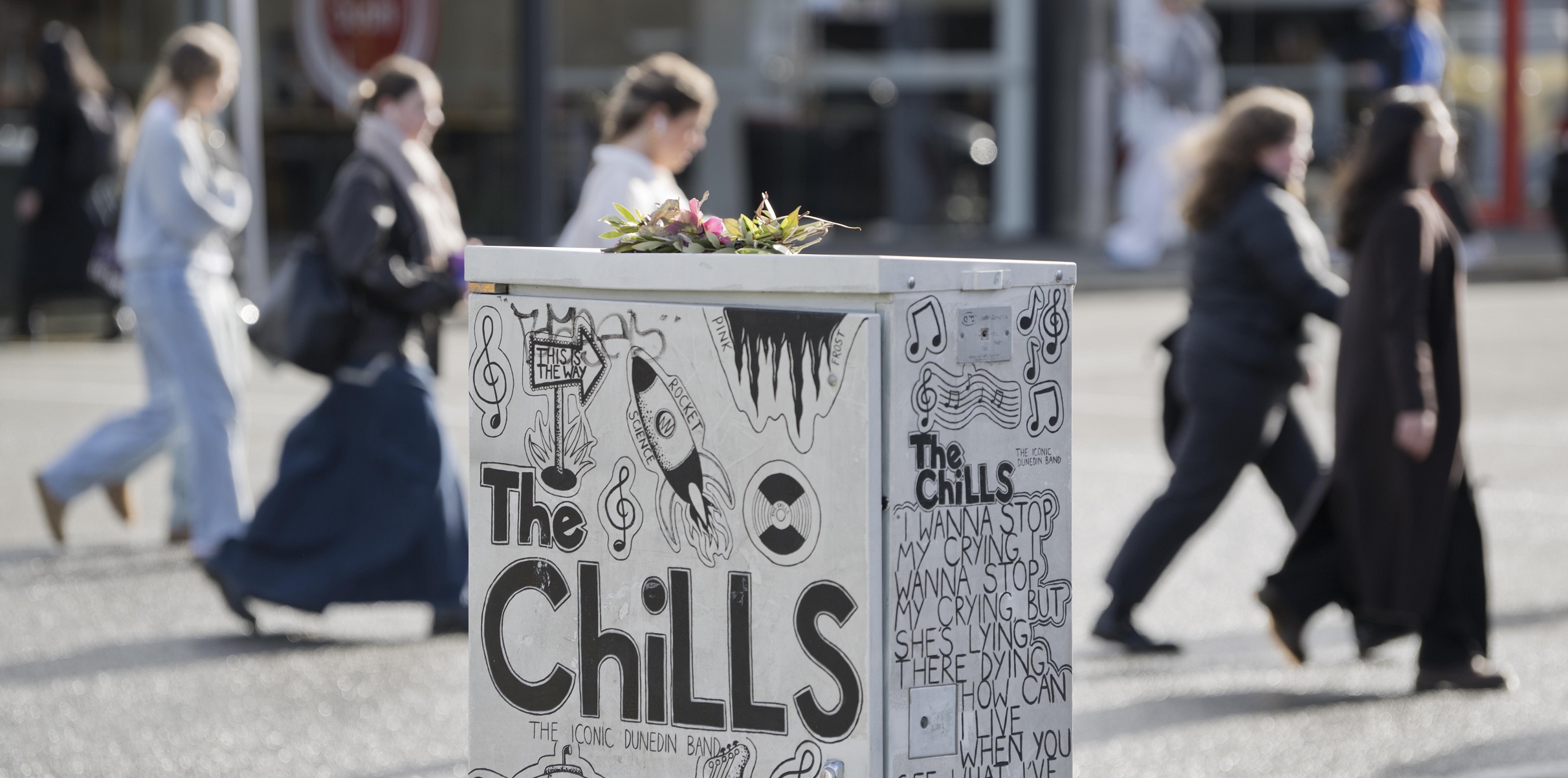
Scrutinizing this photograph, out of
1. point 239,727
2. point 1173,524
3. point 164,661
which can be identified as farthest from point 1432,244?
point 164,661

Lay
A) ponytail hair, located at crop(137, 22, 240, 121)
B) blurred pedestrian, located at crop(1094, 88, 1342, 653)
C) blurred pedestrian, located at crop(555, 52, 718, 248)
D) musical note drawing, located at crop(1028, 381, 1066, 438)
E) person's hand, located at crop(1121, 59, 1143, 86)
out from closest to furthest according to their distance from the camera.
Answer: musical note drawing, located at crop(1028, 381, 1066, 438) → blurred pedestrian, located at crop(555, 52, 718, 248) → blurred pedestrian, located at crop(1094, 88, 1342, 653) → ponytail hair, located at crop(137, 22, 240, 121) → person's hand, located at crop(1121, 59, 1143, 86)

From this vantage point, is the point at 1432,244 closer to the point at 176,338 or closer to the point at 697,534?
the point at 697,534

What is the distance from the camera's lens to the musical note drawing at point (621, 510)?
3.14 metres

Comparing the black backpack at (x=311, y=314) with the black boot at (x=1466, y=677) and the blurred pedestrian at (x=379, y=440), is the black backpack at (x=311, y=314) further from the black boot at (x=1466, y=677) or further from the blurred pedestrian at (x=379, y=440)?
the black boot at (x=1466, y=677)

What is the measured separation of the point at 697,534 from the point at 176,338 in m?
4.73

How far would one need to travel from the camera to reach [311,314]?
6281 millimetres

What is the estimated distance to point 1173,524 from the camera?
20.7ft

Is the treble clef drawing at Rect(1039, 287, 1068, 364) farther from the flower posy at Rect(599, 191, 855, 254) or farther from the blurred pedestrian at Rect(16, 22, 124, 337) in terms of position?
the blurred pedestrian at Rect(16, 22, 124, 337)

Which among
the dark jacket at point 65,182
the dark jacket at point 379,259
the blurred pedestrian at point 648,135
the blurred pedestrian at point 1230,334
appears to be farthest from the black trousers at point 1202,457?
the dark jacket at point 65,182

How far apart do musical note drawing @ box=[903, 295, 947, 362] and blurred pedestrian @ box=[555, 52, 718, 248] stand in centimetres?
279

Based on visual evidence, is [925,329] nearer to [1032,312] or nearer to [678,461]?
[1032,312]

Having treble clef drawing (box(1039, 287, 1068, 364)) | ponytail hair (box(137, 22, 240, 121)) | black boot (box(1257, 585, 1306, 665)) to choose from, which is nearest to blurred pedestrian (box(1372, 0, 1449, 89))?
black boot (box(1257, 585, 1306, 665))

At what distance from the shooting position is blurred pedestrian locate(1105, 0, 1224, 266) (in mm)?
17516

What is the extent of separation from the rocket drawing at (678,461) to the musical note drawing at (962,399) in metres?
0.33
